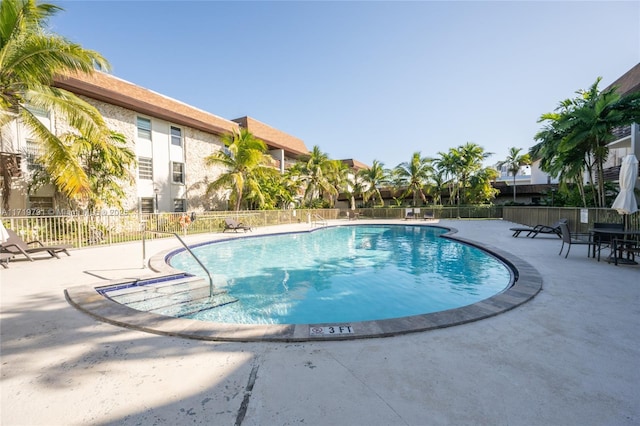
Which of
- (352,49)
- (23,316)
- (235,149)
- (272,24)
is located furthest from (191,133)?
(23,316)

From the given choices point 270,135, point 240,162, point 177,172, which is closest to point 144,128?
point 177,172

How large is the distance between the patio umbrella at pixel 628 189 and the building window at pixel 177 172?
21862 millimetres

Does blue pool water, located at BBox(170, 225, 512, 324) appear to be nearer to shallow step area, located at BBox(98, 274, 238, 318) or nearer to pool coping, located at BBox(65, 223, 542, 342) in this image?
shallow step area, located at BBox(98, 274, 238, 318)

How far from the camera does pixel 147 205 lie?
58.3ft

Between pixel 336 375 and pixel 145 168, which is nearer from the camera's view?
pixel 336 375

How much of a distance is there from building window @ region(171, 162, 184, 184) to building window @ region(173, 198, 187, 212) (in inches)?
51.6

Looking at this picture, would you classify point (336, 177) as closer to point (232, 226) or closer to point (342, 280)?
point (232, 226)

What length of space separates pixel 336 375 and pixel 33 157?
17.7 meters

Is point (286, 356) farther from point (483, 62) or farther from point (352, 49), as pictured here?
point (352, 49)

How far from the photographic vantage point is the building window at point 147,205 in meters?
17.5

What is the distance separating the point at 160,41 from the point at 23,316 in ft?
44.7

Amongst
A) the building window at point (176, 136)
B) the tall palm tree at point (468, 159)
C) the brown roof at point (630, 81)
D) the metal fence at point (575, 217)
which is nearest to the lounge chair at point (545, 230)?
the metal fence at point (575, 217)

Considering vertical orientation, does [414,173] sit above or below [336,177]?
above

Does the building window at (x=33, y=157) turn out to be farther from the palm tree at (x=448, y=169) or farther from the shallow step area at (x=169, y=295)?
the palm tree at (x=448, y=169)
